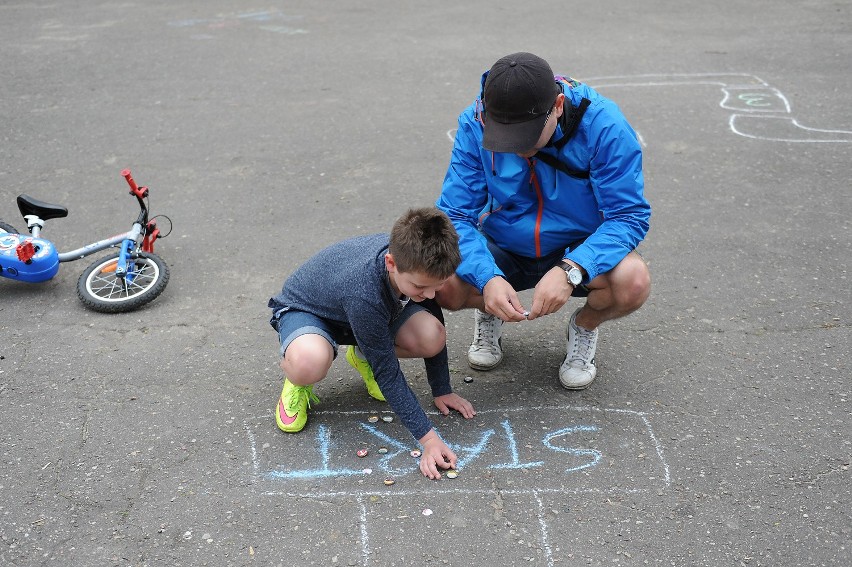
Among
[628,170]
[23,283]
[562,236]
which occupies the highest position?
[628,170]

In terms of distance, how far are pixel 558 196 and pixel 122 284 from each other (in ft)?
7.12

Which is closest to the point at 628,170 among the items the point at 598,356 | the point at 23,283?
the point at 598,356

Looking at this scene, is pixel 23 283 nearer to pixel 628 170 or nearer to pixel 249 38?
pixel 628 170

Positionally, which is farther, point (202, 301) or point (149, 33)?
point (149, 33)

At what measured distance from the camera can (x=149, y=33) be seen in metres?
8.79

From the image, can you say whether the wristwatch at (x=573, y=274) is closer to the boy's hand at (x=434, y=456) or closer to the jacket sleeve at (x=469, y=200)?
the jacket sleeve at (x=469, y=200)

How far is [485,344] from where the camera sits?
3525mm

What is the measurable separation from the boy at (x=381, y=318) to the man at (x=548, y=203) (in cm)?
27

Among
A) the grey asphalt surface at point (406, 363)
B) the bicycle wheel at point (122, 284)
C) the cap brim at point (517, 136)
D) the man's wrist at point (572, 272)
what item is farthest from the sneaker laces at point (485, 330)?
the bicycle wheel at point (122, 284)

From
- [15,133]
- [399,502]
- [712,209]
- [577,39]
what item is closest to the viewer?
[399,502]

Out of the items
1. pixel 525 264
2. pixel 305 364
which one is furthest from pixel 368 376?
pixel 525 264

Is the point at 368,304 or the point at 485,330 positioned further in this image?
the point at 485,330

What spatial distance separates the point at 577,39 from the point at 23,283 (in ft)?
19.9

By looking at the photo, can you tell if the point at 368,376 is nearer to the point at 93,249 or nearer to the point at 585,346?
the point at 585,346
